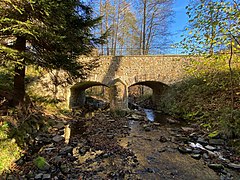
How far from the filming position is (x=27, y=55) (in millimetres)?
3979

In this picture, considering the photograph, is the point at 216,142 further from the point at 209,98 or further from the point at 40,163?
the point at 40,163

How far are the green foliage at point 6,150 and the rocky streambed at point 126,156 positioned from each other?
156 millimetres

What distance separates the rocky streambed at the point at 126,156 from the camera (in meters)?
3.38

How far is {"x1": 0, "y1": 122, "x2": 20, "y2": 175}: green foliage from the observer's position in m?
3.17

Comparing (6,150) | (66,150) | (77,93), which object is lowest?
(66,150)

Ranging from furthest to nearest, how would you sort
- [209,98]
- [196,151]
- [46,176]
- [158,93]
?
[158,93]
[209,98]
[196,151]
[46,176]

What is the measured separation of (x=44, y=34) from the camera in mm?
3920

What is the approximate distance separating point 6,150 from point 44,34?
2755 millimetres

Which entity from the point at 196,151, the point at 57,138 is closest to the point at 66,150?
the point at 57,138

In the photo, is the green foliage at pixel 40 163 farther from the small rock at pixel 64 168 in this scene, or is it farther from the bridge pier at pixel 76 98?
the bridge pier at pixel 76 98

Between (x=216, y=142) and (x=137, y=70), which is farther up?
(x=137, y=70)

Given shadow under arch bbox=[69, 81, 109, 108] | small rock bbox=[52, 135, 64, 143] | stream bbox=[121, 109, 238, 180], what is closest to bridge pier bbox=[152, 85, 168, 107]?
shadow under arch bbox=[69, 81, 109, 108]

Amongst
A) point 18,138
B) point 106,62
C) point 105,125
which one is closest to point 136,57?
point 106,62

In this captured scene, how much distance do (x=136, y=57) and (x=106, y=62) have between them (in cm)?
186
